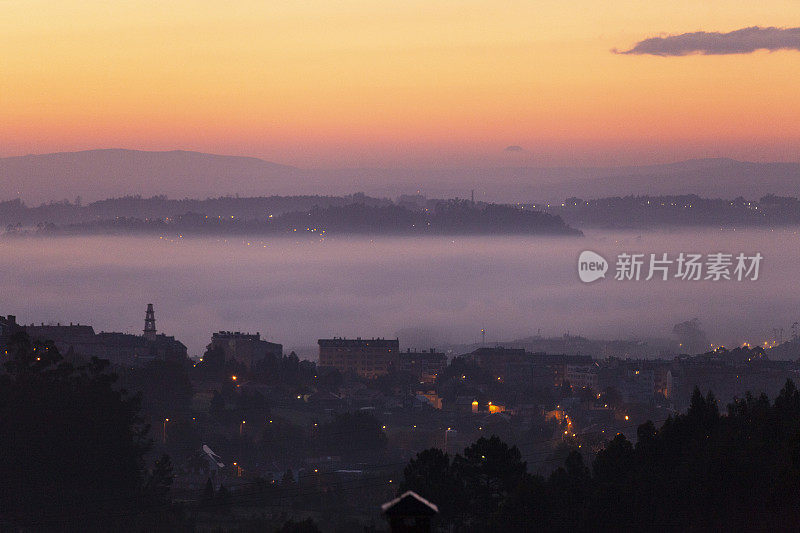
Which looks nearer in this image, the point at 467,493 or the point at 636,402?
the point at 467,493

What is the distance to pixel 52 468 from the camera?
2400 inches

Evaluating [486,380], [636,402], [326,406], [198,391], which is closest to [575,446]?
[326,406]

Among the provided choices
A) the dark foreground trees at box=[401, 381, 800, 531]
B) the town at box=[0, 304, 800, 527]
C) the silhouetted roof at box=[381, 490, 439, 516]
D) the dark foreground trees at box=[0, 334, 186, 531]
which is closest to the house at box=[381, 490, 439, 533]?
the silhouetted roof at box=[381, 490, 439, 516]

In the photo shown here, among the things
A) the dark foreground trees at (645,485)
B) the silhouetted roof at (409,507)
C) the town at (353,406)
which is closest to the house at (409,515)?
the silhouetted roof at (409,507)

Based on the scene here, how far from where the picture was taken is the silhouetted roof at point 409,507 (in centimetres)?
1891

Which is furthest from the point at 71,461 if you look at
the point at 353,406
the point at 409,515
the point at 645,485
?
the point at 353,406

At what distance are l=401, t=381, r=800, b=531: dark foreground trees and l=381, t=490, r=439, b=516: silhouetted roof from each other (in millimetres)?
21575

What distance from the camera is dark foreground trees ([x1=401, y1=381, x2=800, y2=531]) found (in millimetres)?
42562

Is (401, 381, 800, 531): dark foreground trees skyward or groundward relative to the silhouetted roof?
groundward

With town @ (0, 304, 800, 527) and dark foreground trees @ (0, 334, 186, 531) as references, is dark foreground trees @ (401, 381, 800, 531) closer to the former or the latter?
town @ (0, 304, 800, 527)

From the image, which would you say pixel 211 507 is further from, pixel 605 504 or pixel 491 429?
pixel 491 429

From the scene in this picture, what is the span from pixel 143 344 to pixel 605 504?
5165 inches

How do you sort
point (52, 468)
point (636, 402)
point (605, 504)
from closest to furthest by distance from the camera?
point (605, 504), point (52, 468), point (636, 402)

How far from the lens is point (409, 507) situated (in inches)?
753
